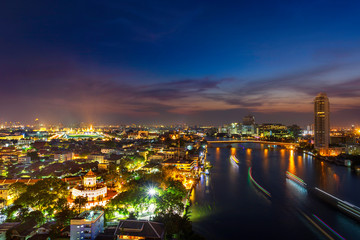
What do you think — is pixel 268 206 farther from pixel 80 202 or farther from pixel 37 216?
pixel 37 216

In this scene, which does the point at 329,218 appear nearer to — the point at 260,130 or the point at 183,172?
the point at 183,172

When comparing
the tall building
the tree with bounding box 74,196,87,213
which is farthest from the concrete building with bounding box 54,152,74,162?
the tall building

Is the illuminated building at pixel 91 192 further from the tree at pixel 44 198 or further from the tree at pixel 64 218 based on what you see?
the tree at pixel 64 218

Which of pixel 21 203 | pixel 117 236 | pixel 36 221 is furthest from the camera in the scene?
pixel 21 203

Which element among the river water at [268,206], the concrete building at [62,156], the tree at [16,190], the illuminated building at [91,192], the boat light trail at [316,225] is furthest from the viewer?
the concrete building at [62,156]

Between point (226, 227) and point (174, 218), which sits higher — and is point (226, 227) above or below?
below

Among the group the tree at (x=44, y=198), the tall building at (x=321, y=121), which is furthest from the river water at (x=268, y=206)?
the tall building at (x=321, y=121)

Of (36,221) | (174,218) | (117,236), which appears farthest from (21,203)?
(174,218)
